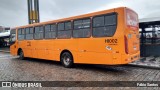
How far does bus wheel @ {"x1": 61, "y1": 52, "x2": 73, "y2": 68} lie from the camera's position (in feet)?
35.0

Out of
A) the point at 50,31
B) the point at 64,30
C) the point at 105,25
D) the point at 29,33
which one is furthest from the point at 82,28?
the point at 29,33

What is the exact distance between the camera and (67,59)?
10.9 meters

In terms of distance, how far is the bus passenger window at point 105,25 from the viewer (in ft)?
27.7

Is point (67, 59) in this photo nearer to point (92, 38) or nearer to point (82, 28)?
point (82, 28)

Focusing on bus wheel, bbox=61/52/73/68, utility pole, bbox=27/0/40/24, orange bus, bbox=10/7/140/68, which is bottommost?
bus wheel, bbox=61/52/73/68

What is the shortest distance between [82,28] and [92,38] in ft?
3.09

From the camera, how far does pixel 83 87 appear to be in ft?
21.5

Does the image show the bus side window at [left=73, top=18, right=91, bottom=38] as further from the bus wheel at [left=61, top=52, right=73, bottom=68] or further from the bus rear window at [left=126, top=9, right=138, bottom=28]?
the bus rear window at [left=126, top=9, right=138, bottom=28]

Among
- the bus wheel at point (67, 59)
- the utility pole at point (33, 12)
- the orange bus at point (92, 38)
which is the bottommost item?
the bus wheel at point (67, 59)

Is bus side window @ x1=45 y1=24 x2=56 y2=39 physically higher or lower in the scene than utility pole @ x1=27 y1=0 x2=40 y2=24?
lower

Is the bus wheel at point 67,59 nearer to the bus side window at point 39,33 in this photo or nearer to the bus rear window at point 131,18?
the bus side window at point 39,33

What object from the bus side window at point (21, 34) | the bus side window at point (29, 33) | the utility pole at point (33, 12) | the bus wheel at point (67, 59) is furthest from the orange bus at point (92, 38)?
the utility pole at point (33, 12)

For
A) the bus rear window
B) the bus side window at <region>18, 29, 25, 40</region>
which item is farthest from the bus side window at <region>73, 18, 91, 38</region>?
the bus side window at <region>18, 29, 25, 40</region>

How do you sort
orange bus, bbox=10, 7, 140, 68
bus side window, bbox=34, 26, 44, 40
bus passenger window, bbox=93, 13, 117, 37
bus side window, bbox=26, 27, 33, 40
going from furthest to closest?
1. bus side window, bbox=26, 27, 33, 40
2. bus side window, bbox=34, 26, 44, 40
3. bus passenger window, bbox=93, 13, 117, 37
4. orange bus, bbox=10, 7, 140, 68
